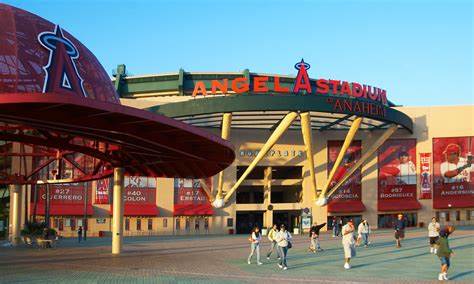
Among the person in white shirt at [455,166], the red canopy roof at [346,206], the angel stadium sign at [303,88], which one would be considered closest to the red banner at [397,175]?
the red canopy roof at [346,206]

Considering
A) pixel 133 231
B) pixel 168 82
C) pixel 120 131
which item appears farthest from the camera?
pixel 168 82

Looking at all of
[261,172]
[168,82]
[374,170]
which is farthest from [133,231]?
[374,170]

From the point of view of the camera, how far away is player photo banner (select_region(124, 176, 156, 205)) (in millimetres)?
56094

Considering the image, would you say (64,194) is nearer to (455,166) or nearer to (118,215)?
(118,215)

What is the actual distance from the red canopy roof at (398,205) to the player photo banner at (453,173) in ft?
7.41

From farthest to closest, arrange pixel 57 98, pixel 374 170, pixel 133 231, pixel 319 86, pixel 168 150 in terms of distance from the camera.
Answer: pixel 374 170 < pixel 133 231 < pixel 319 86 < pixel 168 150 < pixel 57 98

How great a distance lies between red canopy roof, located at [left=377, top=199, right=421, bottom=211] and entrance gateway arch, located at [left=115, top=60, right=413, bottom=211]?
5832 mm

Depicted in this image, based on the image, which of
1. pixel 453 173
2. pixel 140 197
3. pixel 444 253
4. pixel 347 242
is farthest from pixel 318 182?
pixel 444 253

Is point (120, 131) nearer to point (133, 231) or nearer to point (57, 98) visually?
point (57, 98)

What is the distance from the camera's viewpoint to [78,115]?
20.8 m

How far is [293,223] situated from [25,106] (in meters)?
48.8

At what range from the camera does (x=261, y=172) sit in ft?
214

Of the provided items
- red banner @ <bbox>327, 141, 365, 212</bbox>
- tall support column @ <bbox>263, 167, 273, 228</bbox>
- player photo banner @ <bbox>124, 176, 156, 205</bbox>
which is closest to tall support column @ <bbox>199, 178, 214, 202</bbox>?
player photo banner @ <bbox>124, 176, 156, 205</bbox>

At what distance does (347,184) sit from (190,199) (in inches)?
676
